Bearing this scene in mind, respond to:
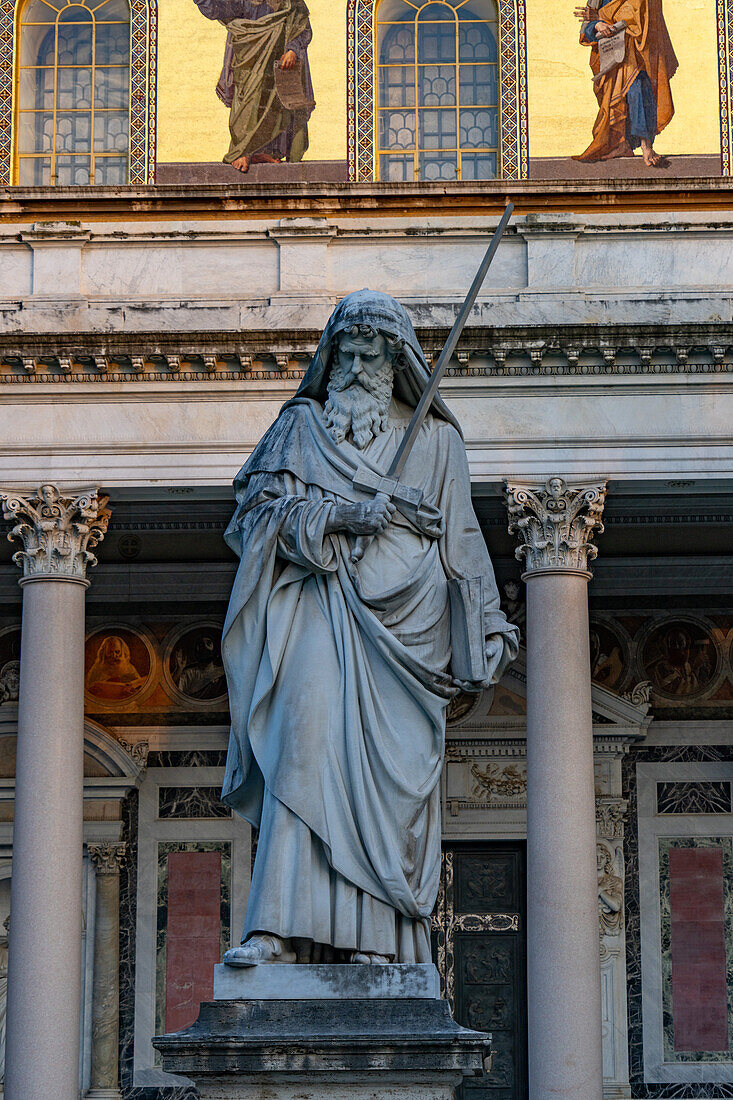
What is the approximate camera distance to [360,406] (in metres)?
6.53

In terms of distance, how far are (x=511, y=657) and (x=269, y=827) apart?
96cm

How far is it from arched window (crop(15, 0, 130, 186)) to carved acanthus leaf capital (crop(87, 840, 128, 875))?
7.39 m

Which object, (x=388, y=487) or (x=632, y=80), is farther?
(x=632, y=80)

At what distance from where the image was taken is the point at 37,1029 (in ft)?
61.5

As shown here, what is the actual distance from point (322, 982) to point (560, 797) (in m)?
13.5

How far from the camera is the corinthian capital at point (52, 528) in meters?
19.8

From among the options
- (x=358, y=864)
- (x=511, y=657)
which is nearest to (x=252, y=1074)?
(x=358, y=864)

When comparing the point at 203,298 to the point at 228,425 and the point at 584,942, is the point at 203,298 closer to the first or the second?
the point at 228,425

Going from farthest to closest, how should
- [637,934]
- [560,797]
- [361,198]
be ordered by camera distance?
[637,934], [361,198], [560,797]

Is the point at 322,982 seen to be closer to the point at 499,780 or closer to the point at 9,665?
the point at 499,780

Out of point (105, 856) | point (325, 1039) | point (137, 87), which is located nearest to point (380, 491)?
point (325, 1039)

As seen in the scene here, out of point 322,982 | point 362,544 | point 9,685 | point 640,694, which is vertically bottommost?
point 322,982

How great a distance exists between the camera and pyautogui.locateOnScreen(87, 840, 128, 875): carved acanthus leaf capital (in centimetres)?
2352

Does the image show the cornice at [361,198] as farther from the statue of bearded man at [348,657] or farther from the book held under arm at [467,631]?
the book held under arm at [467,631]
